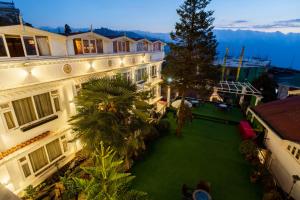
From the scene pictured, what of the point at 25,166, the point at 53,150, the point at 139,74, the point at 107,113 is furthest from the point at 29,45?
the point at 139,74

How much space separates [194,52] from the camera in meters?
13.6

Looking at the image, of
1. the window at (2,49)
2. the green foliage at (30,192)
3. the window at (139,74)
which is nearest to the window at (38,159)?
the green foliage at (30,192)

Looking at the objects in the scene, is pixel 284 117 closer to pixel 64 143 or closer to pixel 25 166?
pixel 64 143

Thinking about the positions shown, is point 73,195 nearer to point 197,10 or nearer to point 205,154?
point 205,154

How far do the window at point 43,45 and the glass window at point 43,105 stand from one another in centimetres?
235

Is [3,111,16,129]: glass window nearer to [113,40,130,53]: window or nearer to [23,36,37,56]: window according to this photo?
[23,36,37,56]: window

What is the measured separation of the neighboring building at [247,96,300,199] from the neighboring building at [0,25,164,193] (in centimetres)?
1244

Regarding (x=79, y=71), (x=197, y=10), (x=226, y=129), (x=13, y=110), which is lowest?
(x=226, y=129)

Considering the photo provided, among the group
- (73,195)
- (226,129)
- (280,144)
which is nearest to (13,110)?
(73,195)

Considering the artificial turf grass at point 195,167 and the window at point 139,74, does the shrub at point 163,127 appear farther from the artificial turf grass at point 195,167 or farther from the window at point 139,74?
the window at point 139,74

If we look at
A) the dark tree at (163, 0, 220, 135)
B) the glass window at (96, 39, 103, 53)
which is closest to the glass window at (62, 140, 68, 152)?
the glass window at (96, 39, 103, 53)

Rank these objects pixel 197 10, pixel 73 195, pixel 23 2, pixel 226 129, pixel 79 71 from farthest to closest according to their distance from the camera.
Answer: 1. pixel 23 2
2. pixel 226 129
3. pixel 197 10
4. pixel 79 71
5. pixel 73 195

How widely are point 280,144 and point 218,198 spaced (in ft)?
18.9

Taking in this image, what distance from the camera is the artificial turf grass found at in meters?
9.92
